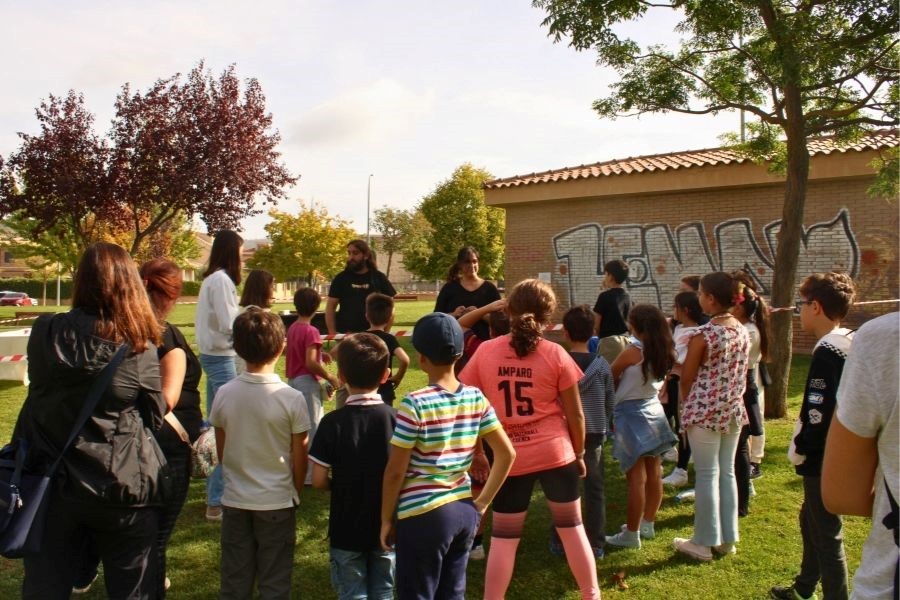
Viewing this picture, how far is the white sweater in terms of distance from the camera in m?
4.66

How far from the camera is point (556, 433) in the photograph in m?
3.53

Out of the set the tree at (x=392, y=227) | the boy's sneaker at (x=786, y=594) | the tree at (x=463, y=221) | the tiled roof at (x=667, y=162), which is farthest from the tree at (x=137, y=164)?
the tree at (x=392, y=227)

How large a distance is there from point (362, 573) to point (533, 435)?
1.05m

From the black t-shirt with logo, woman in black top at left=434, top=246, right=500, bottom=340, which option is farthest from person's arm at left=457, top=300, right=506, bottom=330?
the black t-shirt with logo

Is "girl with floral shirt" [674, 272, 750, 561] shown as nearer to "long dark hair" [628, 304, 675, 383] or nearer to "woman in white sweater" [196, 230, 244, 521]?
→ "long dark hair" [628, 304, 675, 383]

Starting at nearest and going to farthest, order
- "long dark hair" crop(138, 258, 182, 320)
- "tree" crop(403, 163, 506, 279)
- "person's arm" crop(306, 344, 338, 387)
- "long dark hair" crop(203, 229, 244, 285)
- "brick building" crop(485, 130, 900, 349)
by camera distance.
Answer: "long dark hair" crop(138, 258, 182, 320) < "long dark hair" crop(203, 229, 244, 285) < "person's arm" crop(306, 344, 338, 387) < "brick building" crop(485, 130, 900, 349) < "tree" crop(403, 163, 506, 279)

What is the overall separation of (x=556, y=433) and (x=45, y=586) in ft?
7.42

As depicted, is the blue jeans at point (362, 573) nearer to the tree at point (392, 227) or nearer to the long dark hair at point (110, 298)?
the long dark hair at point (110, 298)

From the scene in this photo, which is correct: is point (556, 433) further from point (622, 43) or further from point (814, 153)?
point (814, 153)

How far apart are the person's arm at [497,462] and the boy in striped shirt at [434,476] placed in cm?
4

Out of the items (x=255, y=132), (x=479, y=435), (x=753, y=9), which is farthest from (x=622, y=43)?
(x=255, y=132)

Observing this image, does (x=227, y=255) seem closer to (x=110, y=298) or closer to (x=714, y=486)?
(x=110, y=298)

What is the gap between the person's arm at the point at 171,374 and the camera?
9.89ft

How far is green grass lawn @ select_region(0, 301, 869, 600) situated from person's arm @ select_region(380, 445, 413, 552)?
1327 millimetres
